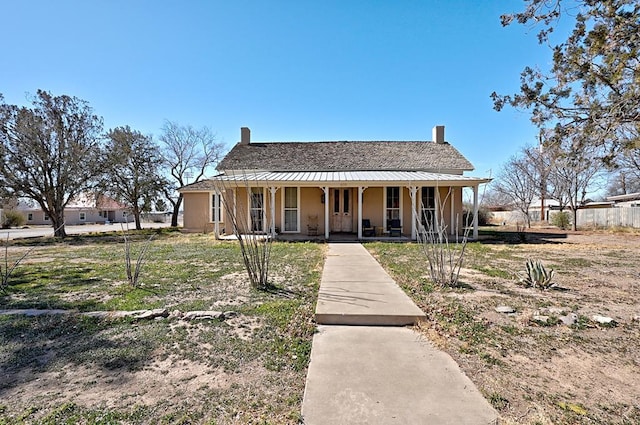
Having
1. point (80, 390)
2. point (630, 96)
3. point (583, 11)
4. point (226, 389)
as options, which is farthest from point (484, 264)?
point (80, 390)

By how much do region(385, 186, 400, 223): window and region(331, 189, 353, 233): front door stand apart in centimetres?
181

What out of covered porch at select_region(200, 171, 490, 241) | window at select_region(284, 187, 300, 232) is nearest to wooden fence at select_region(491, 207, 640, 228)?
covered porch at select_region(200, 171, 490, 241)

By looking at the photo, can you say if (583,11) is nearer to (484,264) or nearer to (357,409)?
(484,264)

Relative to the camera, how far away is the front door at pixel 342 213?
15062 millimetres

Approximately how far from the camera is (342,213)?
49.6 ft

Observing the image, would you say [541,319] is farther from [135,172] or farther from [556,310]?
[135,172]

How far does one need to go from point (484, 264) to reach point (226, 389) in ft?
25.4

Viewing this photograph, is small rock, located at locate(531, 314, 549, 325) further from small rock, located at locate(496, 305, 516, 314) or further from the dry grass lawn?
small rock, located at locate(496, 305, 516, 314)

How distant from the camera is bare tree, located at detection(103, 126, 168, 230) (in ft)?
70.2

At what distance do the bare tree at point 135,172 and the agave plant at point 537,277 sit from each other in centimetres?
2320

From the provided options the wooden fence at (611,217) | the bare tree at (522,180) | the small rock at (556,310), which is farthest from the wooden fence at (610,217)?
the small rock at (556,310)

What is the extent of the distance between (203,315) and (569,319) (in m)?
5.11

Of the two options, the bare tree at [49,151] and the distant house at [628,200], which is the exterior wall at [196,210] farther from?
the distant house at [628,200]

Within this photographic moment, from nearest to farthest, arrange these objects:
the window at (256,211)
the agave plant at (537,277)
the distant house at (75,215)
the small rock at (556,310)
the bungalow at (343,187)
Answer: the small rock at (556,310), the window at (256,211), the agave plant at (537,277), the bungalow at (343,187), the distant house at (75,215)
